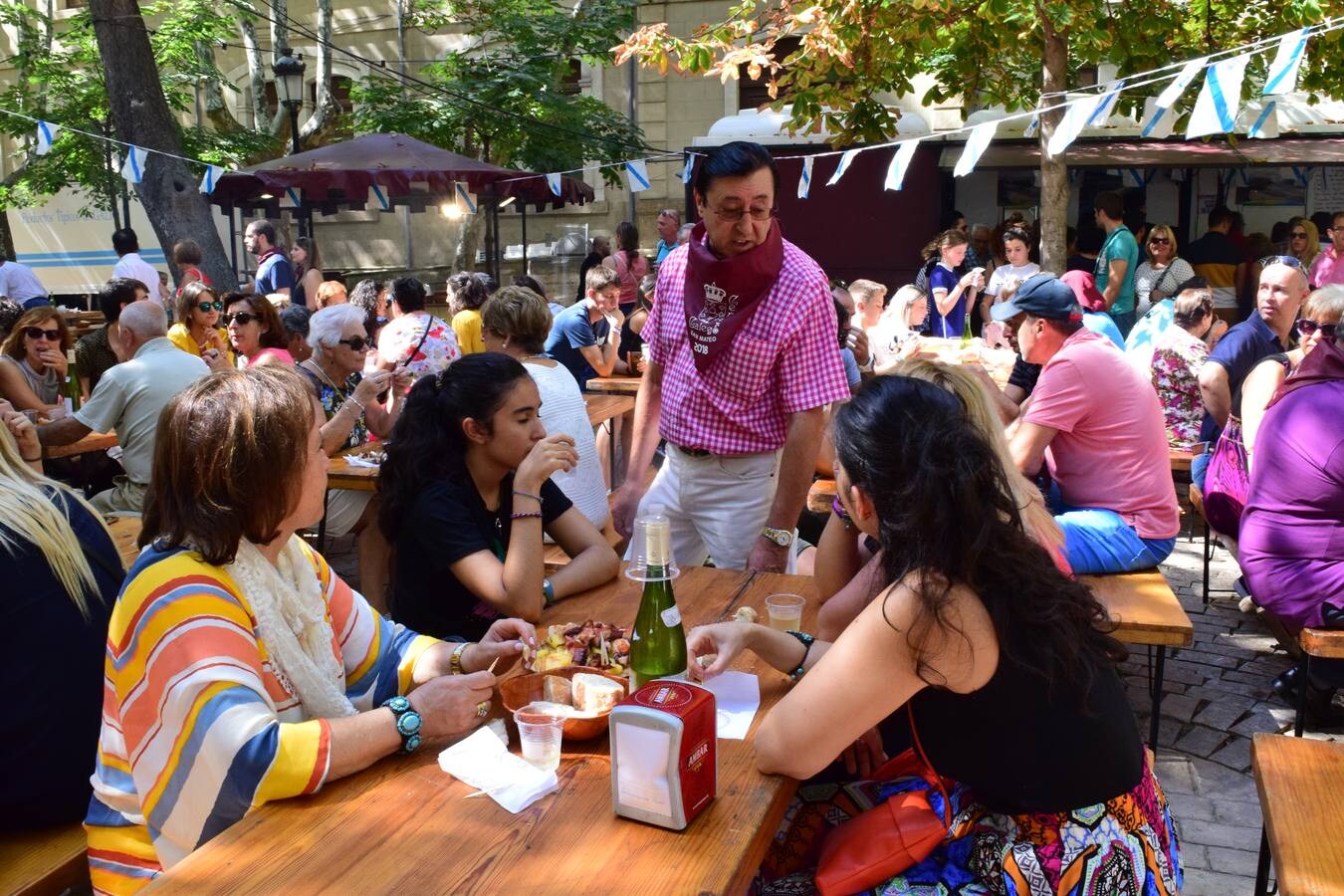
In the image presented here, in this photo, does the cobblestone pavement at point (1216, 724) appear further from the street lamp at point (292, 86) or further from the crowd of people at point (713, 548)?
the street lamp at point (292, 86)

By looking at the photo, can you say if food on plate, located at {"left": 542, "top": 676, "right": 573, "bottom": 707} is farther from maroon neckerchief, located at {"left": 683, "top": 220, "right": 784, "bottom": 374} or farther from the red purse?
maroon neckerchief, located at {"left": 683, "top": 220, "right": 784, "bottom": 374}

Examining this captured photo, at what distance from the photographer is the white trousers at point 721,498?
143 inches

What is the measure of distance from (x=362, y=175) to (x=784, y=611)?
9105 mm

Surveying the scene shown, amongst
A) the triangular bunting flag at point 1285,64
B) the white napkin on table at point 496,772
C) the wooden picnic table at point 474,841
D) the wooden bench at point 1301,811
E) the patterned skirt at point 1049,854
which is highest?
the triangular bunting flag at point 1285,64

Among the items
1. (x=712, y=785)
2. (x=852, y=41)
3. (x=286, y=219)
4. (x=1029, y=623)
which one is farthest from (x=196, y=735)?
(x=286, y=219)

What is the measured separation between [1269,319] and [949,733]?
4814 mm

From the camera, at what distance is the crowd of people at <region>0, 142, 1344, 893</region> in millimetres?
1841

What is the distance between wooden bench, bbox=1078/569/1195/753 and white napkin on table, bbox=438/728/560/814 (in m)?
1.87

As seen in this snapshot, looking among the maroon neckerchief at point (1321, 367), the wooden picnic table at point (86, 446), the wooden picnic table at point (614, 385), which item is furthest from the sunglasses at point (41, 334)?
the maroon neckerchief at point (1321, 367)

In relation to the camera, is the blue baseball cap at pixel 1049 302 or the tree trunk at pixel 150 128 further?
the tree trunk at pixel 150 128

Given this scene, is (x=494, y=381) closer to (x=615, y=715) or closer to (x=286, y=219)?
(x=615, y=715)

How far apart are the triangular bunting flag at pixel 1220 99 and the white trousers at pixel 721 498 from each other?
11.2 ft

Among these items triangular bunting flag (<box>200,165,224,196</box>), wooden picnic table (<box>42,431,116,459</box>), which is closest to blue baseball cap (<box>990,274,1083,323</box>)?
wooden picnic table (<box>42,431,116,459</box>)

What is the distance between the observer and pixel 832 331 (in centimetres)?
351
